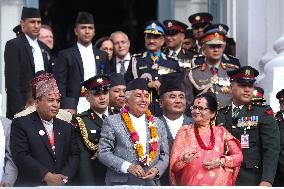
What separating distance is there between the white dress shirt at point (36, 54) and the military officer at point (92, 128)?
145 centimetres

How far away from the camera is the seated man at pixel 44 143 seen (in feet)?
41.2

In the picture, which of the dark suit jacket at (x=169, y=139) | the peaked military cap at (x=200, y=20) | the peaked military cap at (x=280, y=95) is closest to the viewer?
the dark suit jacket at (x=169, y=139)

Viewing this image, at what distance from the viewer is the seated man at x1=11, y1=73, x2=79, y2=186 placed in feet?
41.2

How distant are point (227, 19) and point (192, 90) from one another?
15.5ft

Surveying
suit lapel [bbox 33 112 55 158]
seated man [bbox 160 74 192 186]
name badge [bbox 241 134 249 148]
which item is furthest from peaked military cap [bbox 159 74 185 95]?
suit lapel [bbox 33 112 55 158]

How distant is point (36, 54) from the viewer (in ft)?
49.4

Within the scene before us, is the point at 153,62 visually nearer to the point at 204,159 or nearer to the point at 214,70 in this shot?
the point at 214,70

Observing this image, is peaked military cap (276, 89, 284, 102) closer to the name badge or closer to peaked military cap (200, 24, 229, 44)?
the name badge

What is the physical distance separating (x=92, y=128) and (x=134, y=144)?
66 centimetres

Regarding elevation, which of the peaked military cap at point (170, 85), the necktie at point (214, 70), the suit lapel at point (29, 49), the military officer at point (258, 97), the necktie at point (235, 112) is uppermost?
the suit lapel at point (29, 49)

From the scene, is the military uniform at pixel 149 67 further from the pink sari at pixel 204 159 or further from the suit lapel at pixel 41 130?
the suit lapel at pixel 41 130

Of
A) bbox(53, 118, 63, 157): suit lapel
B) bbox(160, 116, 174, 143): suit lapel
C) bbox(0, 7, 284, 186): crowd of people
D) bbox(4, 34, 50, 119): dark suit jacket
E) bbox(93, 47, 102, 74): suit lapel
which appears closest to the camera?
bbox(0, 7, 284, 186): crowd of people

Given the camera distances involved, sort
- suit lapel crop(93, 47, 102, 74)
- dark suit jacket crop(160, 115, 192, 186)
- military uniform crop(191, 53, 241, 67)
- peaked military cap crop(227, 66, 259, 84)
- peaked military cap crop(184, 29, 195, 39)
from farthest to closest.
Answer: peaked military cap crop(184, 29, 195, 39), suit lapel crop(93, 47, 102, 74), military uniform crop(191, 53, 241, 67), peaked military cap crop(227, 66, 259, 84), dark suit jacket crop(160, 115, 192, 186)

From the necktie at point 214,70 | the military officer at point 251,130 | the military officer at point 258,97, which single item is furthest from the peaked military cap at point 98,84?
the necktie at point 214,70
